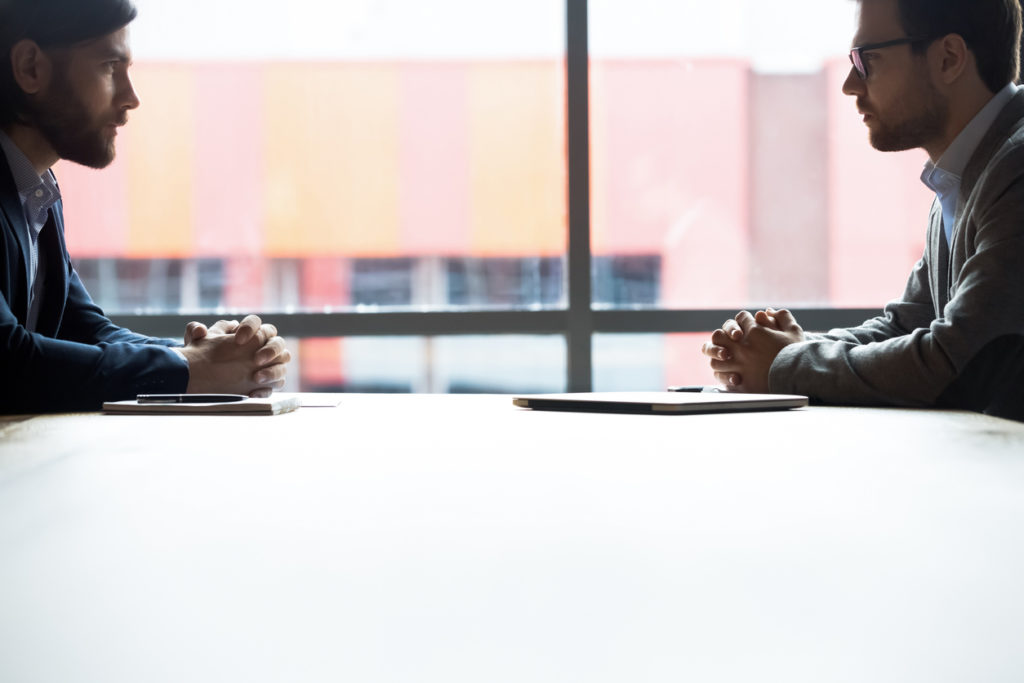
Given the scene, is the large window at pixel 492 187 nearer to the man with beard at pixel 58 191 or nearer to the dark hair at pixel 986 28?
the man with beard at pixel 58 191

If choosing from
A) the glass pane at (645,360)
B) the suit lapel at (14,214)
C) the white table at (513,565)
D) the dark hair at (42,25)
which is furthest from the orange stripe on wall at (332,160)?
the white table at (513,565)

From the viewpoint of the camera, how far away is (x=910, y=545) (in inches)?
19.0

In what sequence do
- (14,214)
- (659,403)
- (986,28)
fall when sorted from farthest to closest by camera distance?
(986,28)
(14,214)
(659,403)

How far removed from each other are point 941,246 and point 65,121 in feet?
6.50

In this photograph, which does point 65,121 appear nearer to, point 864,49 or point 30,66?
point 30,66

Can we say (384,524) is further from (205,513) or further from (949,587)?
(949,587)

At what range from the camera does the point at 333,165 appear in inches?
134

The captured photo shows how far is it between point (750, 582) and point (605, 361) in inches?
116

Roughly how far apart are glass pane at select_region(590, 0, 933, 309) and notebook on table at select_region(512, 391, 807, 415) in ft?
6.66

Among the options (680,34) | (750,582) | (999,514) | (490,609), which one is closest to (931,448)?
(999,514)

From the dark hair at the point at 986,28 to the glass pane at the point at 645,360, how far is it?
1634 millimetres

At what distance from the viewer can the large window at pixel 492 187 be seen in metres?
3.33

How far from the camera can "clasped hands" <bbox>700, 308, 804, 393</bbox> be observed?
1625 mm

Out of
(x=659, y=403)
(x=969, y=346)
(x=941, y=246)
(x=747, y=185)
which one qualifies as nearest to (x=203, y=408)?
(x=659, y=403)
